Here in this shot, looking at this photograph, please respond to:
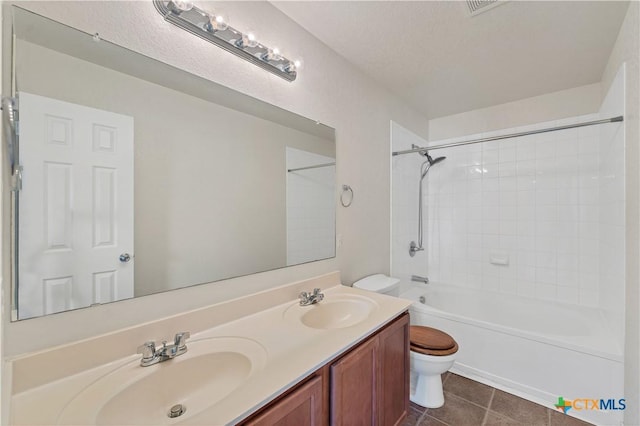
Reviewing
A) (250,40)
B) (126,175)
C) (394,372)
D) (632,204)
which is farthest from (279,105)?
(632,204)

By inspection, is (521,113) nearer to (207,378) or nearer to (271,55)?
(271,55)

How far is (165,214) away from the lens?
1.09 m

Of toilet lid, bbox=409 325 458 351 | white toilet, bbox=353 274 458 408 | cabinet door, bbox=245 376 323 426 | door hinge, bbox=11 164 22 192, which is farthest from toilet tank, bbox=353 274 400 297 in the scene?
door hinge, bbox=11 164 22 192

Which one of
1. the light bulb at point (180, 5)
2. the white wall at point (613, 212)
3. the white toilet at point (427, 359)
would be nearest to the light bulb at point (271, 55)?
the light bulb at point (180, 5)

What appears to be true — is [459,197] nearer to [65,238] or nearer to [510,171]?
[510,171]

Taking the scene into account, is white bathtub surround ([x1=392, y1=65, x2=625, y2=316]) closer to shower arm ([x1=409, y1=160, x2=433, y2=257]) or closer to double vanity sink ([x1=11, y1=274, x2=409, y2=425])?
shower arm ([x1=409, y1=160, x2=433, y2=257])

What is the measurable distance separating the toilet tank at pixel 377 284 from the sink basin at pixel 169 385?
3.53ft

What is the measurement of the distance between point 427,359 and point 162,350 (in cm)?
157

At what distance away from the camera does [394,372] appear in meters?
1.41

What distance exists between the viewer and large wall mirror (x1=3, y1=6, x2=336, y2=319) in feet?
2.71

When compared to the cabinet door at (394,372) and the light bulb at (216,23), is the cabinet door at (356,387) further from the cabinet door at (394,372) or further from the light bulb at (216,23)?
the light bulb at (216,23)

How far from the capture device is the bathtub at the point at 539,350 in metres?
1.70

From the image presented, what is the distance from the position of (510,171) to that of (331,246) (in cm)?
222

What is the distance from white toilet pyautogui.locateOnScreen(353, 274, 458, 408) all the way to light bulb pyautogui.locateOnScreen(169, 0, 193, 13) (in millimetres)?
1798
